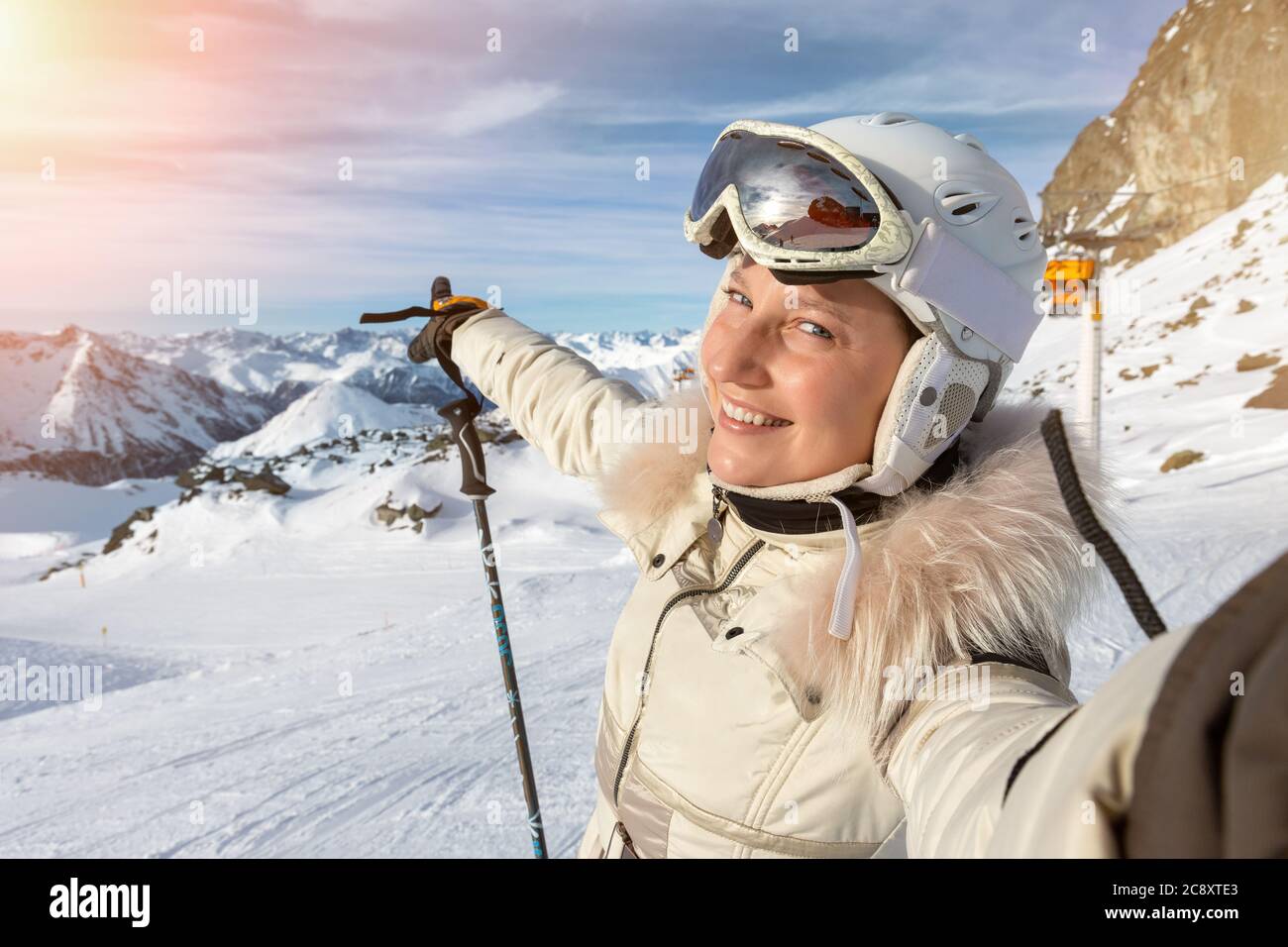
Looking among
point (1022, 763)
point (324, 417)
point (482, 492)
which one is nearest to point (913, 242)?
point (1022, 763)

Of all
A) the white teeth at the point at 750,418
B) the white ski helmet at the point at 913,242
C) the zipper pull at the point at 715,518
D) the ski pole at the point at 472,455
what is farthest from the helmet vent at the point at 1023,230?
the ski pole at the point at 472,455

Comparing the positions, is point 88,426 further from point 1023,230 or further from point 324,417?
point 1023,230

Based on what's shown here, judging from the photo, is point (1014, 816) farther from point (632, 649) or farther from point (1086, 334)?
point (1086, 334)

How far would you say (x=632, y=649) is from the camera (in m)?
1.86

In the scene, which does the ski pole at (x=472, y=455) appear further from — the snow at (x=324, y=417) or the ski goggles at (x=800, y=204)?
the snow at (x=324, y=417)

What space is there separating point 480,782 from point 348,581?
11.0m

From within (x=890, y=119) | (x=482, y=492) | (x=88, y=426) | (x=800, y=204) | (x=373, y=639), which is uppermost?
(x=890, y=119)

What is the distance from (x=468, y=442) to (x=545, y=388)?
429 millimetres

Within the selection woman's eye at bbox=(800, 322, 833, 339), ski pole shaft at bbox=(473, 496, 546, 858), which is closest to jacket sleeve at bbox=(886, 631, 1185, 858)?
woman's eye at bbox=(800, 322, 833, 339)

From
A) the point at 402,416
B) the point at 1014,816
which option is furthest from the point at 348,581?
the point at 402,416

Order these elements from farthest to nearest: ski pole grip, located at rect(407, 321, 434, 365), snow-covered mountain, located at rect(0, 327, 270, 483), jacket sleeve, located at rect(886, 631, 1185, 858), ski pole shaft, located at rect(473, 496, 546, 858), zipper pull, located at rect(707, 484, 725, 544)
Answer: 1. snow-covered mountain, located at rect(0, 327, 270, 483)
2. ski pole grip, located at rect(407, 321, 434, 365)
3. ski pole shaft, located at rect(473, 496, 546, 858)
4. zipper pull, located at rect(707, 484, 725, 544)
5. jacket sleeve, located at rect(886, 631, 1185, 858)

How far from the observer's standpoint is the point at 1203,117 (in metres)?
62.0

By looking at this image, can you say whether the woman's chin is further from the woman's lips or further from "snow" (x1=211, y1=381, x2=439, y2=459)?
"snow" (x1=211, y1=381, x2=439, y2=459)

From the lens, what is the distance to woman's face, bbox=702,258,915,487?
1647mm
